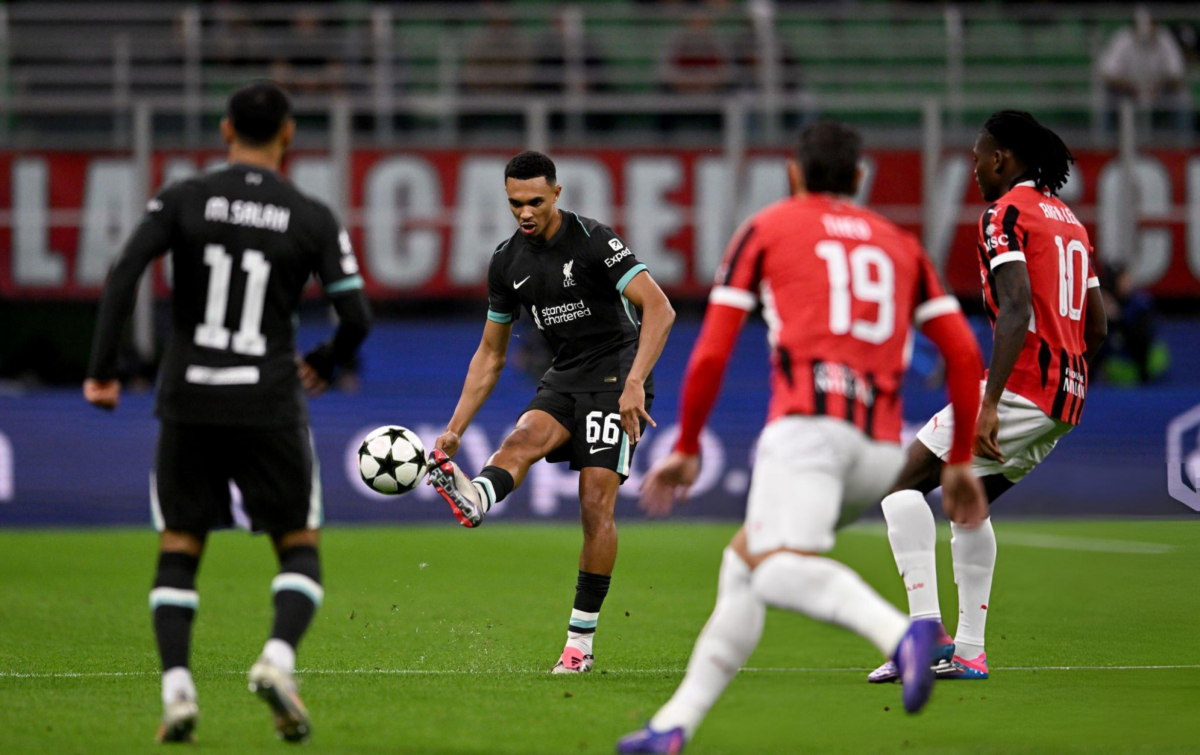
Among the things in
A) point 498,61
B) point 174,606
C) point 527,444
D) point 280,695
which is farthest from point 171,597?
point 498,61

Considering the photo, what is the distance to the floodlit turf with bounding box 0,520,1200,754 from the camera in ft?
17.6

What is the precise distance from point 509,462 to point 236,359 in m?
2.35

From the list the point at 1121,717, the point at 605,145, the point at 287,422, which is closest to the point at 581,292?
the point at 287,422

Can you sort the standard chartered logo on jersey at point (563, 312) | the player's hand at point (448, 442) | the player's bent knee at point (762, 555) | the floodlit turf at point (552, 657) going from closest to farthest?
the player's bent knee at point (762, 555)
the floodlit turf at point (552, 657)
the player's hand at point (448, 442)
the standard chartered logo on jersey at point (563, 312)

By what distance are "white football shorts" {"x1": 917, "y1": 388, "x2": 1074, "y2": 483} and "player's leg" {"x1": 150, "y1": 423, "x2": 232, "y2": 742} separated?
10.0ft

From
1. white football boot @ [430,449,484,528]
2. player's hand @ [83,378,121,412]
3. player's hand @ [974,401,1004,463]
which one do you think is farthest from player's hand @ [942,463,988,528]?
player's hand @ [83,378,121,412]

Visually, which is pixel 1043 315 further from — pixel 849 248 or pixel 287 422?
pixel 287 422

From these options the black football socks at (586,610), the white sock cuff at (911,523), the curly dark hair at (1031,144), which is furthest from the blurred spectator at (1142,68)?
the black football socks at (586,610)

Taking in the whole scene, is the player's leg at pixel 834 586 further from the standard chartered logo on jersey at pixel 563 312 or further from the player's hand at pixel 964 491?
the standard chartered logo on jersey at pixel 563 312

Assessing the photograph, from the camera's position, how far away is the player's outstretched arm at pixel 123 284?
199 inches

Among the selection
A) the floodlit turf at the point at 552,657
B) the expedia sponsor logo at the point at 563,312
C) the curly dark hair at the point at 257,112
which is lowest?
the floodlit turf at the point at 552,657

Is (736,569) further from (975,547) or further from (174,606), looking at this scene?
(975,547)

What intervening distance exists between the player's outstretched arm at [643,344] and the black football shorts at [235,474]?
6.45 ft

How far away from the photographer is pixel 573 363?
24.8 feet
